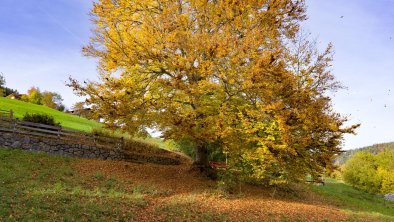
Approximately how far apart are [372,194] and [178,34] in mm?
42211

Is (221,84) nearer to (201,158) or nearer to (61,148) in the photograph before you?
(201,158)

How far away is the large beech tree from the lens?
18438 mm

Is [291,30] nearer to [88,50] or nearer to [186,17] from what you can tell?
[186,17]

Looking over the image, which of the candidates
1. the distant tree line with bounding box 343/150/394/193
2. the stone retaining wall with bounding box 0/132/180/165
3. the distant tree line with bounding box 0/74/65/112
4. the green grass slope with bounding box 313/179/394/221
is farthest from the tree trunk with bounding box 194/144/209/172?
the distant tree line with bounding box 0/74/65/112

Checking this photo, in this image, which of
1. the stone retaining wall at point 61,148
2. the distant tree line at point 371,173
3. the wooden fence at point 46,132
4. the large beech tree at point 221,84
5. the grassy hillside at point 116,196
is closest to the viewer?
the grassy hillside at point 116,196

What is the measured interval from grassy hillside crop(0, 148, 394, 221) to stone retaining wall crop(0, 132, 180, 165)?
1132 mm

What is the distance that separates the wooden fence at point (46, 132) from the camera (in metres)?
25.8

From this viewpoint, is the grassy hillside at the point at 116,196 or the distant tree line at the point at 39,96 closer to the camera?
the grassy hillside at the point at 116,196

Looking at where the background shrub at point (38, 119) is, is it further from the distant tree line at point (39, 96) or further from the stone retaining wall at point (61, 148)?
the distant tree line at point (39, 96)

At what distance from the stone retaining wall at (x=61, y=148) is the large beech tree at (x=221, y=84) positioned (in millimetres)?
7715

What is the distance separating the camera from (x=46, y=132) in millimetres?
27328

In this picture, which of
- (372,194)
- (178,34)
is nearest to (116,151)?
(178,34)

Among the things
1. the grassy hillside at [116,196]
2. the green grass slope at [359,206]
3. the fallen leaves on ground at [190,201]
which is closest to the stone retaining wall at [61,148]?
the grassy hillside at [116,196]

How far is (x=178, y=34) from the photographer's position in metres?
19.6
